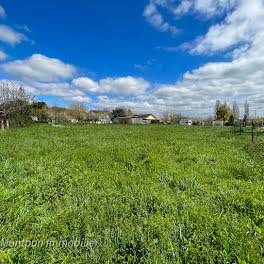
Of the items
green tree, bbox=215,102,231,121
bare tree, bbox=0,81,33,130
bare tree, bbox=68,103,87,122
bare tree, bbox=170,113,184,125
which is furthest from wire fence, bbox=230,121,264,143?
bare tree, bbox=68,103,87,122

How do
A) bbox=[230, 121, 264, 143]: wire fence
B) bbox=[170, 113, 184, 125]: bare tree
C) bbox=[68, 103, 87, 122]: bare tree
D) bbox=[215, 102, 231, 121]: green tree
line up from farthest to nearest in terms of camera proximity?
bbox=[170, 113, 184, 125]: bare tree
bbox=[68, 103, 87, 122]: bare tree
bbox=[215, 102, 231, 121]: green tree
bbox=[230, 121, 264, 143]: wire fence

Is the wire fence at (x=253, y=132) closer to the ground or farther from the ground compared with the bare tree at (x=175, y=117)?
closer to the ground

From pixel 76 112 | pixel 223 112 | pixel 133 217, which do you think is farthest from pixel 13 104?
pixel 223 112

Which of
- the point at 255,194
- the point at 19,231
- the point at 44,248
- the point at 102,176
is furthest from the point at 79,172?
the point at 255,194

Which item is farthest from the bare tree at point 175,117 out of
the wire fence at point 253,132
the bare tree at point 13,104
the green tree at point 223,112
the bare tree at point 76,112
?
the bare tree at point 13,104

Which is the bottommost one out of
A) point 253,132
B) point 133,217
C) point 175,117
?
point 133,217

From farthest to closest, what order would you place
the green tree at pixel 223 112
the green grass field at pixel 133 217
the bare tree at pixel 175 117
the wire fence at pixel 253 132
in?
the bare tree at pixel 175 117
the green tree at pixel 223 112
the wire fence at pixel 253 132
the green grass field at pixel 133 217

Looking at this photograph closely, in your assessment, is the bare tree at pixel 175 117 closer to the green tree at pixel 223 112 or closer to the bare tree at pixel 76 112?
the green tree at pixel 223 112

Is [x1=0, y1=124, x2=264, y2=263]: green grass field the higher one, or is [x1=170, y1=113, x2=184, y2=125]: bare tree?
[x1=170, y1=113, x2=184, y2=125]: bare tree

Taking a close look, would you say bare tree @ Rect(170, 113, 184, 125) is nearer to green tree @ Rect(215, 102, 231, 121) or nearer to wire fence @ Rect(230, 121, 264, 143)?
green tree @ Rect(215, 102, 231, 121)

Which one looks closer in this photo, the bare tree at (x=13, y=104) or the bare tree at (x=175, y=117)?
the bare tree at (x=13, y=104)

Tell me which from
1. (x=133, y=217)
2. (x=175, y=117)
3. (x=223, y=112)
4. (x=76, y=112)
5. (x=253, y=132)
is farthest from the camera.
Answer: (x=175, y=117)

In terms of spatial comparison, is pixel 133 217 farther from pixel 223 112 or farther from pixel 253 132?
pixel 223 112

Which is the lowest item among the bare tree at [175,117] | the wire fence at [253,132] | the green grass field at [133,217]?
the green grass field at [133,217]
